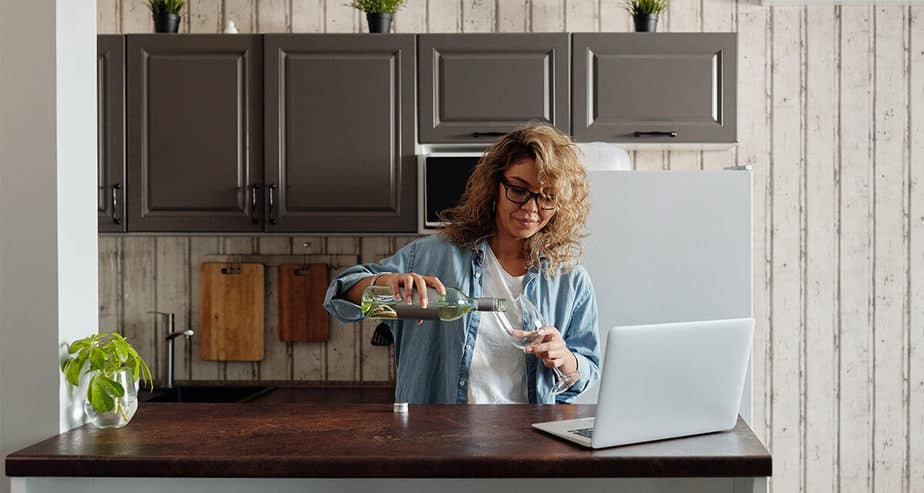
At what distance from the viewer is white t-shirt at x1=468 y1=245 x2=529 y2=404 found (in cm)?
184

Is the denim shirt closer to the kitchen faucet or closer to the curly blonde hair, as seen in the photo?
the curly blonde hair

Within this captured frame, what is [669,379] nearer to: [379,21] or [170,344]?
[379,21]

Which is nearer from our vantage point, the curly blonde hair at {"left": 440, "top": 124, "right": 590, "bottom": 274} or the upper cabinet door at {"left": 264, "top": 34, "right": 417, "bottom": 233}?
the curly blonde hair at {"left": 440, "top": 124, "right": 590, "bottom": 274}

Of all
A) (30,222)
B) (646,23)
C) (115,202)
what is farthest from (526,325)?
(115,202)

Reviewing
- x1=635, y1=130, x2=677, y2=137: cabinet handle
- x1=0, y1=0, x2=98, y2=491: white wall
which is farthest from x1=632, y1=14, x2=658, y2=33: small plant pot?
x1=0, y1=0, x2=98, y2=491: white wall

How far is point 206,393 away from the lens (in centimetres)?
318

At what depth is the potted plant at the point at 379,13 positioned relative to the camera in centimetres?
293

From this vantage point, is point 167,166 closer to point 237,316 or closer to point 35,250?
point 237,316

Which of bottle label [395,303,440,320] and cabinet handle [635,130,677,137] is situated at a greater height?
cabinet handle [635,130,677,137]

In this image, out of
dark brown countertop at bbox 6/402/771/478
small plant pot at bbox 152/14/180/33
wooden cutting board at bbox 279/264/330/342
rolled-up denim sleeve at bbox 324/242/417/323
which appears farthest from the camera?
wooden cutting board at bbox 279/264/330/342

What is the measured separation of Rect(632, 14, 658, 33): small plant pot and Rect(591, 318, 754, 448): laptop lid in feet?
5.64

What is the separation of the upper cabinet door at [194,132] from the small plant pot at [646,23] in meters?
1.32

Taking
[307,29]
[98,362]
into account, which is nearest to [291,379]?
[307,29]

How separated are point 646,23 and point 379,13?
94 cm
